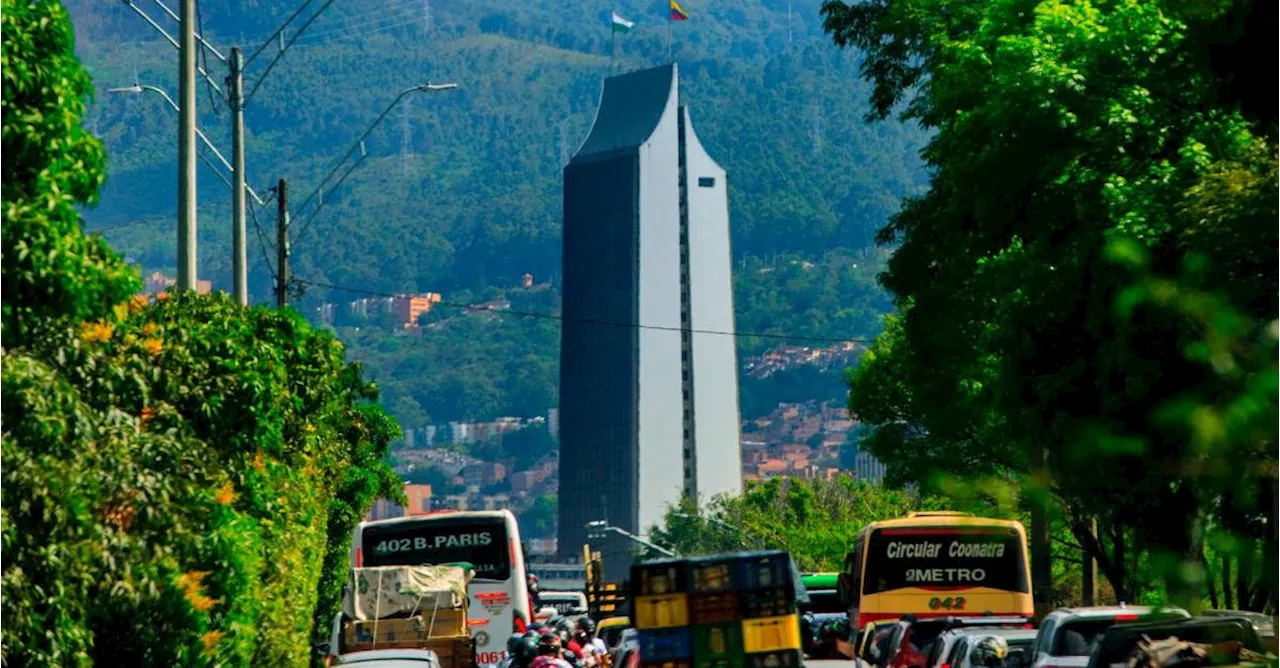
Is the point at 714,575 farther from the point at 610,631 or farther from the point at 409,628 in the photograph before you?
the point at 610,631

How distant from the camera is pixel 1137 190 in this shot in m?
27.2

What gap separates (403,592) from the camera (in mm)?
32719

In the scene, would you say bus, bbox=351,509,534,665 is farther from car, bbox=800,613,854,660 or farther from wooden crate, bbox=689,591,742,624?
wooden crate, bbox=689,591,742,624

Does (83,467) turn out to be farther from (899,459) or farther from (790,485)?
(790,485)

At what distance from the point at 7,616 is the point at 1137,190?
718 inches

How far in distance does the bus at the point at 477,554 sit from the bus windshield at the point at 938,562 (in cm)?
643

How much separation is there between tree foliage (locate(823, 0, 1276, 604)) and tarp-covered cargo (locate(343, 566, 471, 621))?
7.53m

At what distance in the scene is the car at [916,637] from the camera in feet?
93.2

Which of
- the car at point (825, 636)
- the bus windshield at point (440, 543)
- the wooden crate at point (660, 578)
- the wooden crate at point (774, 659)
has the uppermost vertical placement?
the bus windshield at point (440, 543)

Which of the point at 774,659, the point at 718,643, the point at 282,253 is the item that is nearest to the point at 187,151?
the point at 718,643

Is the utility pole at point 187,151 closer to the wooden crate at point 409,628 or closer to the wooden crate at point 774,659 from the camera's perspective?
the wooden crate at point 409,628

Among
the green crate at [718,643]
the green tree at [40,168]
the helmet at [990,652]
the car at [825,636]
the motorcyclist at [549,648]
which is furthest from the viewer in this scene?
the car at [825,636]

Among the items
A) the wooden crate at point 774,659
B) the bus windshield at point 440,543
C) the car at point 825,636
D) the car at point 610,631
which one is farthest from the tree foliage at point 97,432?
the car at point 610,631

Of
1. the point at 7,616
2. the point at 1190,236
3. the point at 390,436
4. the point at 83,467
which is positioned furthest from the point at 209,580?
the point at 390,436
